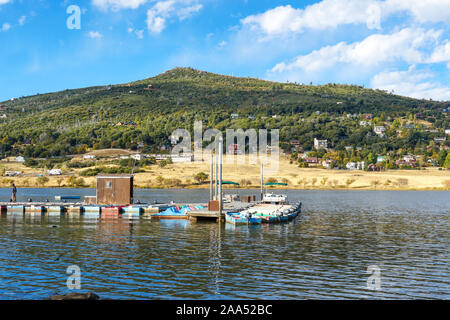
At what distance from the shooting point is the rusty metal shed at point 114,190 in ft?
212

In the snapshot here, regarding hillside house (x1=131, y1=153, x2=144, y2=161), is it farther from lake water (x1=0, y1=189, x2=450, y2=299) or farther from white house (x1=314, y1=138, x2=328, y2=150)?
lake water (x1=0, y1=189, x2=450, y2=299)

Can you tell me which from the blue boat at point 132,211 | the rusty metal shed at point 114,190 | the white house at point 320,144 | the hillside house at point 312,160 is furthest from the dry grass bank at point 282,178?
the blue boat at point 132,211

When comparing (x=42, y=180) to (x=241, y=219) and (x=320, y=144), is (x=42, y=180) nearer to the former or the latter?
(x=241, y=219)

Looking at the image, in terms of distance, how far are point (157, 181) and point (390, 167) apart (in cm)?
8054

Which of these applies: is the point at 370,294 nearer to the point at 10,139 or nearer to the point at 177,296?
the point at 177,296

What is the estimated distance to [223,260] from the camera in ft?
101

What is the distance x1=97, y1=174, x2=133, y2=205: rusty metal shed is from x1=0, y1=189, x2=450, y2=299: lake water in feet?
43.5

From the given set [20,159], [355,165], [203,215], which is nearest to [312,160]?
[355,165]

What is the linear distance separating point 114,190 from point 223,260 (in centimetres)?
3802

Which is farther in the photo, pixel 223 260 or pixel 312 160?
pixel 312 160

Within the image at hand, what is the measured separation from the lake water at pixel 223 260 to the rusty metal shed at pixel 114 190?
13.2 meters

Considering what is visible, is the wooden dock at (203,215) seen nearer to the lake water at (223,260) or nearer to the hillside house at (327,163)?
the lake water at (223,260)
